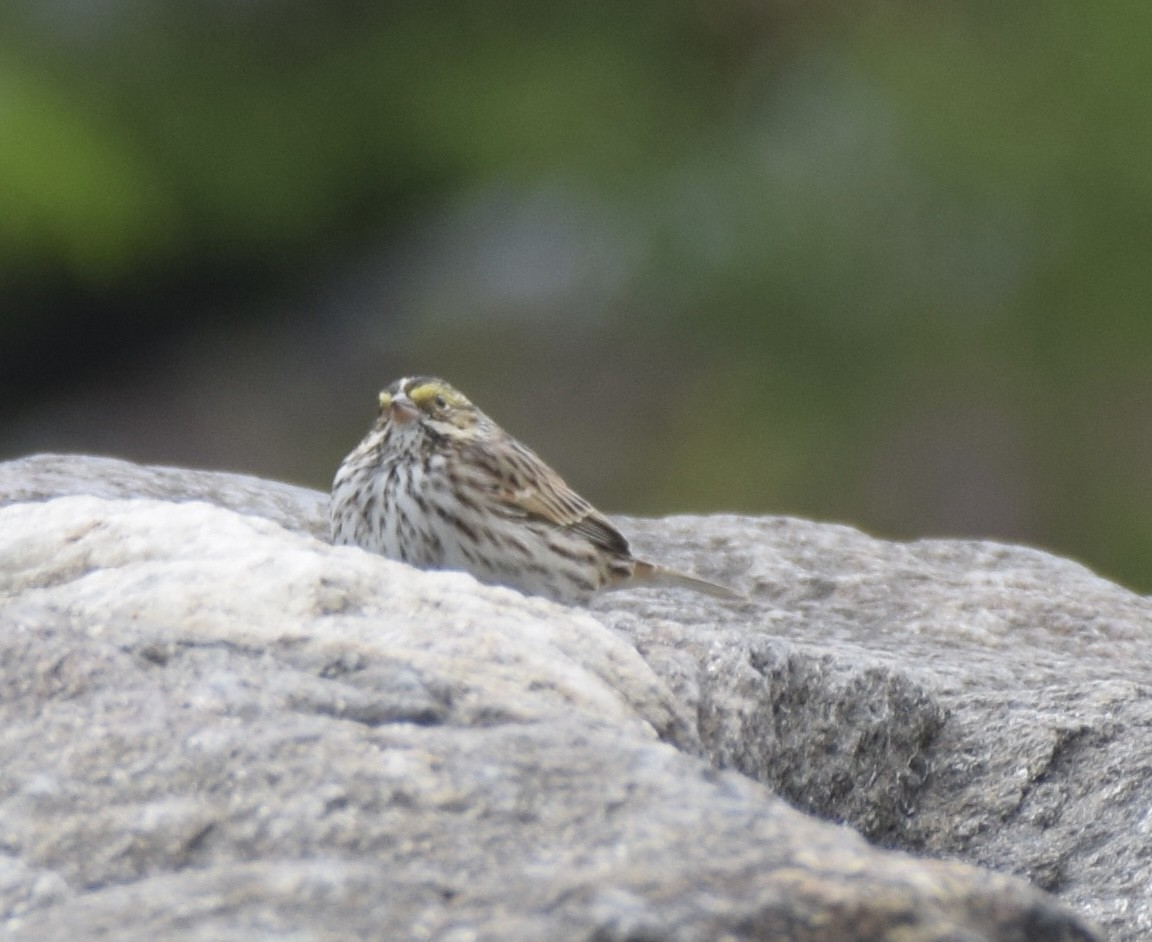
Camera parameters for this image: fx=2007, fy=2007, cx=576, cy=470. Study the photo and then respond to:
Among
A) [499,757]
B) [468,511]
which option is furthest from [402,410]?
[499,757]

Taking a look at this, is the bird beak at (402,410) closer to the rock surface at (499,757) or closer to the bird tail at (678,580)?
the bird tail at (678,580)

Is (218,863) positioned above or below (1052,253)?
below

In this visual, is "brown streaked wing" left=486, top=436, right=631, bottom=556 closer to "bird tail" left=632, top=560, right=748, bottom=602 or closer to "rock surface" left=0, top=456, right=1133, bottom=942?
"bird tail" left=632, top=560, right=748, bottom=602

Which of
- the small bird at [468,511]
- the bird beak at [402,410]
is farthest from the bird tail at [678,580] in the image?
the bird beak at [402,410]

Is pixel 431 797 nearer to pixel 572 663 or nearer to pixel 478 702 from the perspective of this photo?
pixel 478 702

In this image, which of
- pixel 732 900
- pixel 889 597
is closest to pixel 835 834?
pixel 732 900

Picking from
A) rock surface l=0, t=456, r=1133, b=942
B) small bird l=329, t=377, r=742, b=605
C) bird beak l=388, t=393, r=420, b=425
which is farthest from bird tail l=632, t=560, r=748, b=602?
bird beak l=388, t=393, r=420, b=425
